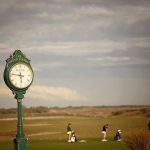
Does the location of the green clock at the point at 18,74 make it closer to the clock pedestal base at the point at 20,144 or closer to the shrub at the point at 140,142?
the clock pedestal base at the point at 20,144

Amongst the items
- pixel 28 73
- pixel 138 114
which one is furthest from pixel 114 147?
pixel 138 114

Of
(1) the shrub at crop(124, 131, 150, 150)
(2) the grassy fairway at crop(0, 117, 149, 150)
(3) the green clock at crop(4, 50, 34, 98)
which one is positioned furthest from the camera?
(2) the grassy fairway at crop(0, 117, 149, 150)

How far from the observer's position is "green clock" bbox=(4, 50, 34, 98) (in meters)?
8.26

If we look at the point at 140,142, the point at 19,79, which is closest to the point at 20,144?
the point at 19,79

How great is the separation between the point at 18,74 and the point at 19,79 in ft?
0.32

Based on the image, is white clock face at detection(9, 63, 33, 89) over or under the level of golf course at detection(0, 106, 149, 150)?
over

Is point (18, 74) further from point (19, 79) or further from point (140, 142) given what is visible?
point (140, 142)

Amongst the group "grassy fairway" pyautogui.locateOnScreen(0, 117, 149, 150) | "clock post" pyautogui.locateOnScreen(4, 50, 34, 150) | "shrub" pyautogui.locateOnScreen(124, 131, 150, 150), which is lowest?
A: "grassy fairway" pyautogui.locateOnScreen(0, 117, 149, 150)

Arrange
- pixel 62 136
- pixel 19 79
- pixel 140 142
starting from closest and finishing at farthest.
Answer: pixel 19 79
pixel 140 142
pixel 62 136

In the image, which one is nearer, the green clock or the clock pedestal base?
the clock pedestal base

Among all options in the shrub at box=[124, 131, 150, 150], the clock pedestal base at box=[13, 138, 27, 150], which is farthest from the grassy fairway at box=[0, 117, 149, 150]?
the clock pedestal base at box=[13, 138, 27, 150]

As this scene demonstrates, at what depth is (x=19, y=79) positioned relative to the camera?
8328 millimetres

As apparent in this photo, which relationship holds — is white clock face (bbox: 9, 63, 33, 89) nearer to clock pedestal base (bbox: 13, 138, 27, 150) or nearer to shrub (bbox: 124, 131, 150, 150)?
clock pedestal base (bbox: 13, 138, 27, 150)

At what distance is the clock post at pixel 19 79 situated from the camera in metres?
8.20
